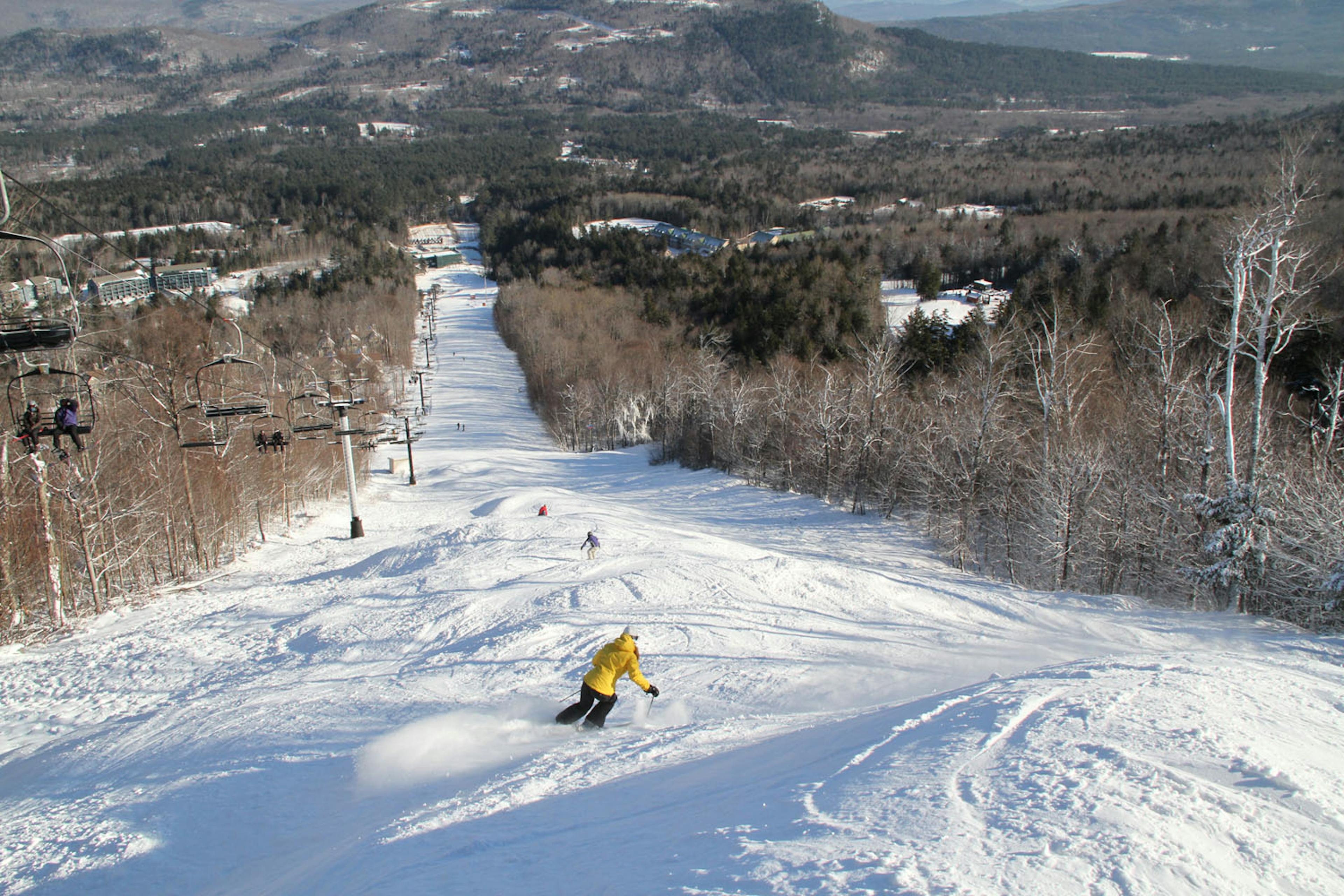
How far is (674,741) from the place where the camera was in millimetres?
9219

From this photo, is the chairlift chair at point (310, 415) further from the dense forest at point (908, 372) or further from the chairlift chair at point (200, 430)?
the chairlift chair at point (200, 430)

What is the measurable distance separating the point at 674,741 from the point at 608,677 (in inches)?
42.8

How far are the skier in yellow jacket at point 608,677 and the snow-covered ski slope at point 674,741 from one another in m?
0.40

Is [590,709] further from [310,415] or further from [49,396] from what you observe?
[310,415]

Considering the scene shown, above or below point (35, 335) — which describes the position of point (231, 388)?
below

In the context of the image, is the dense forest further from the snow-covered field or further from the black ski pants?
the black ski pants

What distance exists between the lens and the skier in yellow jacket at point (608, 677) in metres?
9.30

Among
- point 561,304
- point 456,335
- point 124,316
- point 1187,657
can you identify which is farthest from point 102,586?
point 456,335

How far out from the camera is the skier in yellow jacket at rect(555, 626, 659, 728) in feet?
30.5

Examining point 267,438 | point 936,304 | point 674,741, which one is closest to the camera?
point 674,741

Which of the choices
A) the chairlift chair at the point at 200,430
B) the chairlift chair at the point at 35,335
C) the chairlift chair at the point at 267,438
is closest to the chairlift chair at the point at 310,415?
the chairlift chair at the point at 267,438

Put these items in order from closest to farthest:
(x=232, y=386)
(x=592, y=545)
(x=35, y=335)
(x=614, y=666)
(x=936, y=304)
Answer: (x=35, y=335) < (x=614, y=666) < (x=592, y=545) < (x=232, y=386) < (x=936, y=304)

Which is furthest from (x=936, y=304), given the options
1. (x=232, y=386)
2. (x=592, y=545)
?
(x=232, y=386)

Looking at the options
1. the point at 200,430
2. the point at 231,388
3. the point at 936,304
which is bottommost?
the point at 200,430
